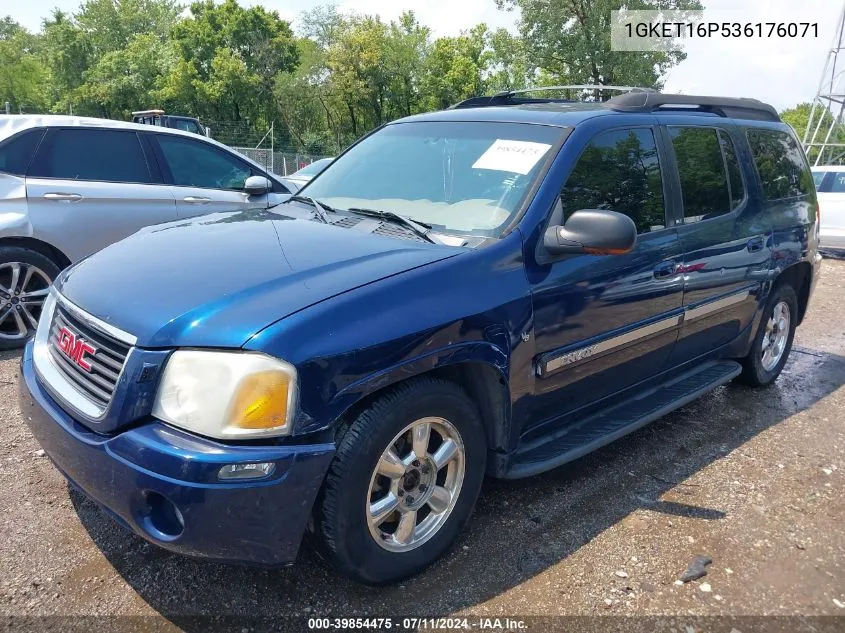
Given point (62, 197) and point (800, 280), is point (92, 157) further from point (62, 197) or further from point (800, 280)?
point (800, 280)

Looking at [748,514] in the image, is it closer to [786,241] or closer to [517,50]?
[786,241]

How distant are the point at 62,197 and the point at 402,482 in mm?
4212

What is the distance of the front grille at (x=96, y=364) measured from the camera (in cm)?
227

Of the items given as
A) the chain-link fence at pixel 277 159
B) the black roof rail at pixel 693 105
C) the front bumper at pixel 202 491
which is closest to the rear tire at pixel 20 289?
the front bumper at pixel 202 491

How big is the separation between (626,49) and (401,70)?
70.0ft

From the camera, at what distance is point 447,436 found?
2.67 m

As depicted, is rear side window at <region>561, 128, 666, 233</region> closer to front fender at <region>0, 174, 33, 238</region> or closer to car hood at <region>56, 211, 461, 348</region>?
car hood at <region>56, 211, 461, 348</region>

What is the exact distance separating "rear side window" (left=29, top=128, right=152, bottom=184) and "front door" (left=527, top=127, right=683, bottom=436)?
13.7ft

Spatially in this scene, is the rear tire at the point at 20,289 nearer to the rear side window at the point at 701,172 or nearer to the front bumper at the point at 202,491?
the front bumper at the point at 202,491

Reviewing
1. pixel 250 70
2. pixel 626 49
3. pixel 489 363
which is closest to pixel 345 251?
pixel 489 363

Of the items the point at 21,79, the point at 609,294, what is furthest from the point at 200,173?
the point at 21,79

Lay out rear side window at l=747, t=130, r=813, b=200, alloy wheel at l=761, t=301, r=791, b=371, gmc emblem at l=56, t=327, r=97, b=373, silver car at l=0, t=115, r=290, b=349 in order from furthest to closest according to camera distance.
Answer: silver car at l=0, t=115, r=290, b=349 < alloy wheel at l=761, t=301, r=791, b=371 < rear side window at l=747, t=130, r=813, b=200 < gmc emblem at l=56, t=327, r=97, b=373

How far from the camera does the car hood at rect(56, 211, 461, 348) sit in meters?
2.21

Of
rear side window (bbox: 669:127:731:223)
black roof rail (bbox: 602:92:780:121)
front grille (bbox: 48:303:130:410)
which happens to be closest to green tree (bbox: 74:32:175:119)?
black roof rail (bbox: 602:92:780:121)
